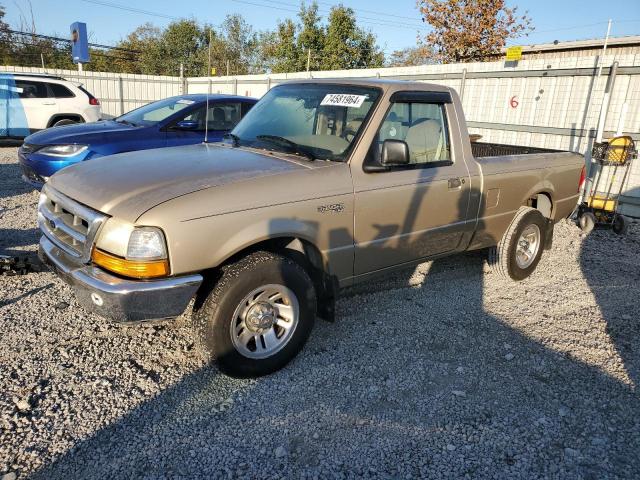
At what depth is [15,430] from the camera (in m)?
2.57

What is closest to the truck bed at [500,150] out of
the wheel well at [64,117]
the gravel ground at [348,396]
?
the gravel ground at [348,396]

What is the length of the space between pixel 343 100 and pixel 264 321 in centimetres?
183

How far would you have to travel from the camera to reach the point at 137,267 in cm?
262

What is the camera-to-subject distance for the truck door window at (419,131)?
12.1ft

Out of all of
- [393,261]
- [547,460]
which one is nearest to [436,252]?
[393,261]

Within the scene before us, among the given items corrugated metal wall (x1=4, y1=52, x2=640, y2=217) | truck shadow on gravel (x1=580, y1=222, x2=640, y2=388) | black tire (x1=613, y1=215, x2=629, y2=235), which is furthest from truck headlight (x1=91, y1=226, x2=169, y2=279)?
black tire (x1=613, y1=215, x2=629, y2=235)

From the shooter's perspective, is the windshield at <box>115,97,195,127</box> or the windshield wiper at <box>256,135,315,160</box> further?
the windshield at <box>115,97,195,127</box>

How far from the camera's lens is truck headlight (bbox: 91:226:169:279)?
8.50 ft

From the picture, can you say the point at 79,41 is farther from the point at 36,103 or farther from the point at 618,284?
the point at 618,284

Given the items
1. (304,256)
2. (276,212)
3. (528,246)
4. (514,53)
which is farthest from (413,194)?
(514,53)

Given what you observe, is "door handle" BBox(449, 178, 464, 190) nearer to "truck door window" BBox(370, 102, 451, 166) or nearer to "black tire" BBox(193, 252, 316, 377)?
"truck door window" BBox(370, 102, 451, 166)

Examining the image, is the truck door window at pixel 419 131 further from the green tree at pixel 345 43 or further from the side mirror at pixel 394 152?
the green tree at pixel 345 43

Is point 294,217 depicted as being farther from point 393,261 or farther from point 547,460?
point 547,460

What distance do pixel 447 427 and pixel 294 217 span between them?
1.58 m
